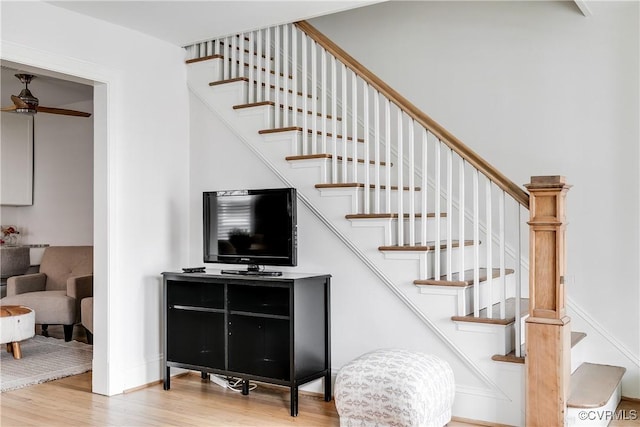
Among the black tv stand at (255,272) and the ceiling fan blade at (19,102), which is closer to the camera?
the black tv stand at (255,272)

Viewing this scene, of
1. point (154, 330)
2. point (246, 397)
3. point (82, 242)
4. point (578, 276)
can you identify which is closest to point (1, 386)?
point (154, 330)

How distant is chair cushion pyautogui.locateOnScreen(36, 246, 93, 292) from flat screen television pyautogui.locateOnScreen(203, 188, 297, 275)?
2627 millimetres

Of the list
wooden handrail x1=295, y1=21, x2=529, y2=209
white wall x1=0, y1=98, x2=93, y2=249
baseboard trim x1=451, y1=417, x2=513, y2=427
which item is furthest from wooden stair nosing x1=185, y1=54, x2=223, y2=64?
baseboard trim x1=451, y1=417, x2=513, y2=427

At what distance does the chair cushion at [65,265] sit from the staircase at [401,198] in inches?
104

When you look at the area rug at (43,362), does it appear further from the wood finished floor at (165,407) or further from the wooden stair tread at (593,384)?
the wooden stair tread at (593,384)

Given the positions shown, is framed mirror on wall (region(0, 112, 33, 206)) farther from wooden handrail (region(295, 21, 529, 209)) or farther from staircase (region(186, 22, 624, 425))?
wooden handrail (region(295, 21, 529, 209))

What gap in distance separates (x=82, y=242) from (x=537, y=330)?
19.0 feet

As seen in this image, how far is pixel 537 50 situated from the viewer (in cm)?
441

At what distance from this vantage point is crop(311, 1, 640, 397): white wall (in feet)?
13.4

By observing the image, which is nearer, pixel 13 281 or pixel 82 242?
pixel 13 281

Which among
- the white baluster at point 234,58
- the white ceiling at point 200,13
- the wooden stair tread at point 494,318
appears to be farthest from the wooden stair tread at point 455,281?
the white baluster at point 234,58

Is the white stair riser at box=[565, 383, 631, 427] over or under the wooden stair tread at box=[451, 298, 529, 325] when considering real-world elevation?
under

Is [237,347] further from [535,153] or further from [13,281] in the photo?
[13,281]

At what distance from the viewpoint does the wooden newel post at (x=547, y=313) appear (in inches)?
128
